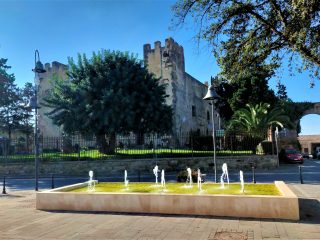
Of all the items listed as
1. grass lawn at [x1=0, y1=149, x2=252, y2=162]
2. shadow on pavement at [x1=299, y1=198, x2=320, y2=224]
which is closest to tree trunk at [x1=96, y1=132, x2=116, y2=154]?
grass lawn at [x1=0, y1=149, x2=252, y2=162]

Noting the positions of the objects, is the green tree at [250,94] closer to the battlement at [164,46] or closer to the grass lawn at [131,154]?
the battlement at [164,46]

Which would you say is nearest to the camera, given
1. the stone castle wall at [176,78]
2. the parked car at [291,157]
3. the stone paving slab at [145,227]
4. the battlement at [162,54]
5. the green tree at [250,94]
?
the stone paving slab at [145,227]

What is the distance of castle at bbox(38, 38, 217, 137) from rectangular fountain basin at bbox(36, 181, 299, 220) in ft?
73.1

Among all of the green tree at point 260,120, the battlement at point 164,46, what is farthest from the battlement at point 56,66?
the green tree at point 260,120

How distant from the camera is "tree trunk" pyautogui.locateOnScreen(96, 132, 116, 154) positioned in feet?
79.6

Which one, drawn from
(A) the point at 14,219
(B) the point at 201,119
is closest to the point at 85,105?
(A) the point at 14,219

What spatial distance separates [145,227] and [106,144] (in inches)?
675

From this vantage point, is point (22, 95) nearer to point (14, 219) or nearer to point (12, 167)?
point (12, 167)

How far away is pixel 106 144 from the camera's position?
24.5 metres

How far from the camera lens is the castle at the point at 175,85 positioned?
125ft

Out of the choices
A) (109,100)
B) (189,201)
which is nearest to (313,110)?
(109,100)

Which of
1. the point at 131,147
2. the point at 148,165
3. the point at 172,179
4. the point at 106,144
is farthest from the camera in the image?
the point at 106,144

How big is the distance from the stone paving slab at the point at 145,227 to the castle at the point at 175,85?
2314cm

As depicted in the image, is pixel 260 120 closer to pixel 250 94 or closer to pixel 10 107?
pixel 250 94
